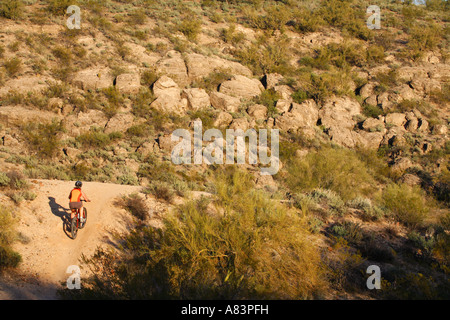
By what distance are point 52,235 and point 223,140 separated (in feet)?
36.9

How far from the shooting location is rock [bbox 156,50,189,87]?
21.6 meters

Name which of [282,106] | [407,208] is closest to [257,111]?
[282,106]

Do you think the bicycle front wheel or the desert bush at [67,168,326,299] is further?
the bicycle front wheel

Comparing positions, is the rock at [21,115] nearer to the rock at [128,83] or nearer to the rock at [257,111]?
the rock at [128,83]

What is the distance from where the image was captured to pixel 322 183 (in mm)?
13266

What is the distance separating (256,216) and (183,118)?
1382cm

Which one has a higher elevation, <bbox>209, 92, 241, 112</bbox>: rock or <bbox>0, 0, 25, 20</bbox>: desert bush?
<bbox>0, 0, 25, 20</bbox>: desert bush

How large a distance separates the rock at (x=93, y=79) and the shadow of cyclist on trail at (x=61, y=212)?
1253 centimetres

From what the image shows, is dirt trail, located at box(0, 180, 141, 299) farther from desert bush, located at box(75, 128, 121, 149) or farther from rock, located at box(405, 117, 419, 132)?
rock, located at box(405, 117, 419, 132)

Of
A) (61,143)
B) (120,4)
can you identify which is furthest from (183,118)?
(120,4)

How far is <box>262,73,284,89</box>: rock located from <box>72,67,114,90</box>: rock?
12.2 metres

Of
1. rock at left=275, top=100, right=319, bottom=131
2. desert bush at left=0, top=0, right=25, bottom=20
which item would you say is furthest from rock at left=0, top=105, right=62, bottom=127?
rock at left=275, top=100, right=319, bottom=131

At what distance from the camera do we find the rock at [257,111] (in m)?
20.2

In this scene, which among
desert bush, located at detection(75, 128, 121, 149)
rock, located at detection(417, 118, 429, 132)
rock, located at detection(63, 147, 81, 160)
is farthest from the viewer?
rock, located at detection(417, 118, 429, 132)
